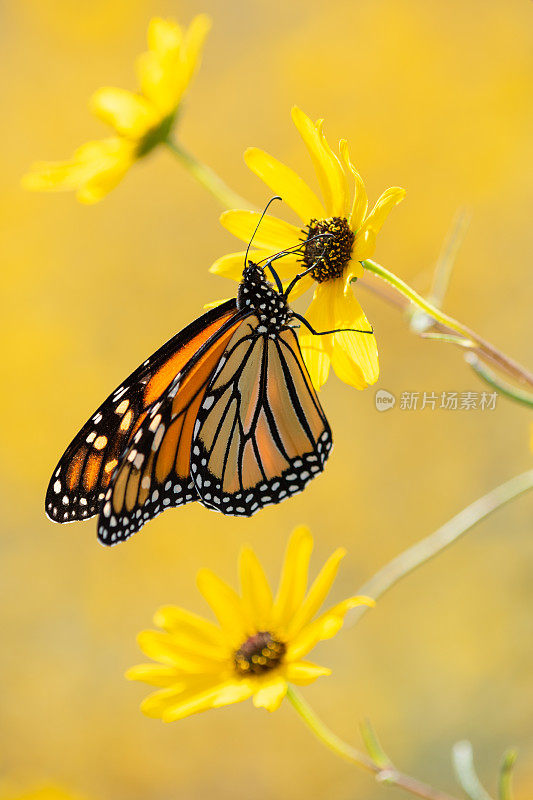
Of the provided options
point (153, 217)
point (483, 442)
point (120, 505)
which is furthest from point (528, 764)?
point (153, 217)

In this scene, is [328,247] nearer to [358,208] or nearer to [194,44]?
[358,208]

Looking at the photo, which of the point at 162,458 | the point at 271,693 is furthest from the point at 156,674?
the point at 162,458

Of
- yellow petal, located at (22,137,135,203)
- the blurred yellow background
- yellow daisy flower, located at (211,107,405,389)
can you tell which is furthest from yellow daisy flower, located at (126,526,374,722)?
the blurred yellow background

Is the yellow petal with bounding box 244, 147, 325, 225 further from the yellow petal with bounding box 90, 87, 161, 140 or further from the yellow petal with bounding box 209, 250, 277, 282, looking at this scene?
the yellow petal with bounding box 90, 87, 161, 140

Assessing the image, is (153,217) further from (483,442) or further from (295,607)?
(295,607)

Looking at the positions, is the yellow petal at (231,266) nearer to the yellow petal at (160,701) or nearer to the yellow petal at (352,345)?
the yellow petal at (352,345)

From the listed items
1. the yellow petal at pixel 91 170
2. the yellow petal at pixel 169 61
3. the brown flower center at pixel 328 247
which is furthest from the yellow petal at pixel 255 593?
the yellow petal at pixel 169 61
